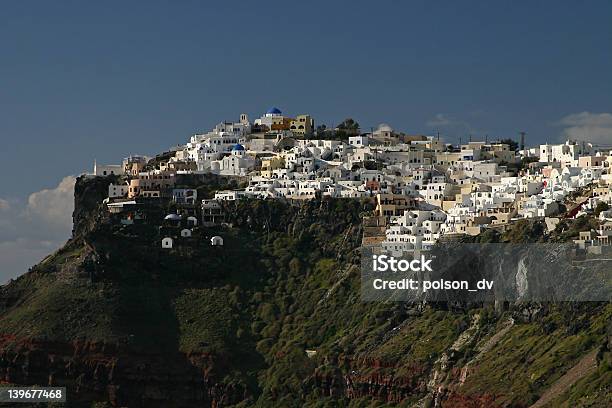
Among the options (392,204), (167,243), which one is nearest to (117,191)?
(167,243)

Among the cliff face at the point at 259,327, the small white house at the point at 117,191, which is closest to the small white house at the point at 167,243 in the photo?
the cliff face at the point at 259,327

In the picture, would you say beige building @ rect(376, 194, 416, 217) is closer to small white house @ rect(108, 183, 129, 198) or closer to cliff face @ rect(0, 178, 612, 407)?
cliff face @ rect(0, 178, 612, 407)

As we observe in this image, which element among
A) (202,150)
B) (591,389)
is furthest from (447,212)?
(591,389)

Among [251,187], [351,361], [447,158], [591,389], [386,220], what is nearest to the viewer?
[591,389]

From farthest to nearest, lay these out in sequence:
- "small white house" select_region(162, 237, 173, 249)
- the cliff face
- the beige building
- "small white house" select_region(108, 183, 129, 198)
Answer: "small white house" select_region(108, 183, 129, 198) → the beige building → "small white house" select_region(162, 237, 173, 249) → the cliff face

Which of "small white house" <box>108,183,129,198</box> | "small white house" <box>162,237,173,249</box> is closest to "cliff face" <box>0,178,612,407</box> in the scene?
"small white house" <box>162,237,173,249</box>

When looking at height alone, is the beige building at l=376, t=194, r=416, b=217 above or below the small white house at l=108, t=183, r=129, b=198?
below

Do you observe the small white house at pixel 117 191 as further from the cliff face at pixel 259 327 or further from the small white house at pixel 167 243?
the small white house at pixel 167 243

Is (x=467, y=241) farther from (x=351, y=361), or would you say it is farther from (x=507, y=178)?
(x=507, y=178)
